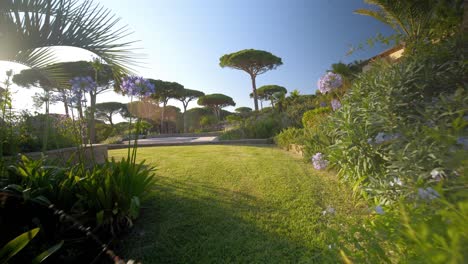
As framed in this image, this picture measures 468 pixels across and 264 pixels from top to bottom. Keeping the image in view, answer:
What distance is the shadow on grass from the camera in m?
1.33

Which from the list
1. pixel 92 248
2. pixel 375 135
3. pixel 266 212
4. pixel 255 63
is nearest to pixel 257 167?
pixel 266 212

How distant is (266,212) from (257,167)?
5.76 ft

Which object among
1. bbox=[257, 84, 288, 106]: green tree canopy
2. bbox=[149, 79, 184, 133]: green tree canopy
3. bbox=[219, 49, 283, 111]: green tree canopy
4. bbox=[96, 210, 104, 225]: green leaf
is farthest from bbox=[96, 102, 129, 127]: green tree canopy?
bbox=[96, 210, 104, 225]: green leaf

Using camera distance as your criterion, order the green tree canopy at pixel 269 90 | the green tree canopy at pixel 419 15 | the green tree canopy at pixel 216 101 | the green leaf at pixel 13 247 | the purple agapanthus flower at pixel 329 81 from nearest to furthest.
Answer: the green leaf at pixel 13 247
the green tree canopy at pixel 419 15
the purple agapanthus flower at pixel 329 81
the green tree canopy at pixel 216 101
the green tree canopy at pixel 269 90

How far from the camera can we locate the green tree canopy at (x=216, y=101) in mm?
29500

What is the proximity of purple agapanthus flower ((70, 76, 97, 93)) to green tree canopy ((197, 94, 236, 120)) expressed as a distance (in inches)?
1090

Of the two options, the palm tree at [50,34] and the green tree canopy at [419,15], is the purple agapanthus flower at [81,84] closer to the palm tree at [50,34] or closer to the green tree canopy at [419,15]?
the palm tree at [50,34]

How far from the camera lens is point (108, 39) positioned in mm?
2158

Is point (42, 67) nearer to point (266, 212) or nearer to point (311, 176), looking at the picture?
point (266, 212)

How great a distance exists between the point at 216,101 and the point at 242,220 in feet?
94.8

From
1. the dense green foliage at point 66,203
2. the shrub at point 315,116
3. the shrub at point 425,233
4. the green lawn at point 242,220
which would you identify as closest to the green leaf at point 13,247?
the dense green foliage at point 66,203

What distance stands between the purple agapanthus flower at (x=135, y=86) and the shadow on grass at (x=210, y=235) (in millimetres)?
1230

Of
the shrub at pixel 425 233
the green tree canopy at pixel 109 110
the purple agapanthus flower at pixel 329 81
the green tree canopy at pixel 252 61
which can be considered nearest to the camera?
the shrub at pixel 425 233

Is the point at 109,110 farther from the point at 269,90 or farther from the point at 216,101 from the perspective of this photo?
the point at 269,90
